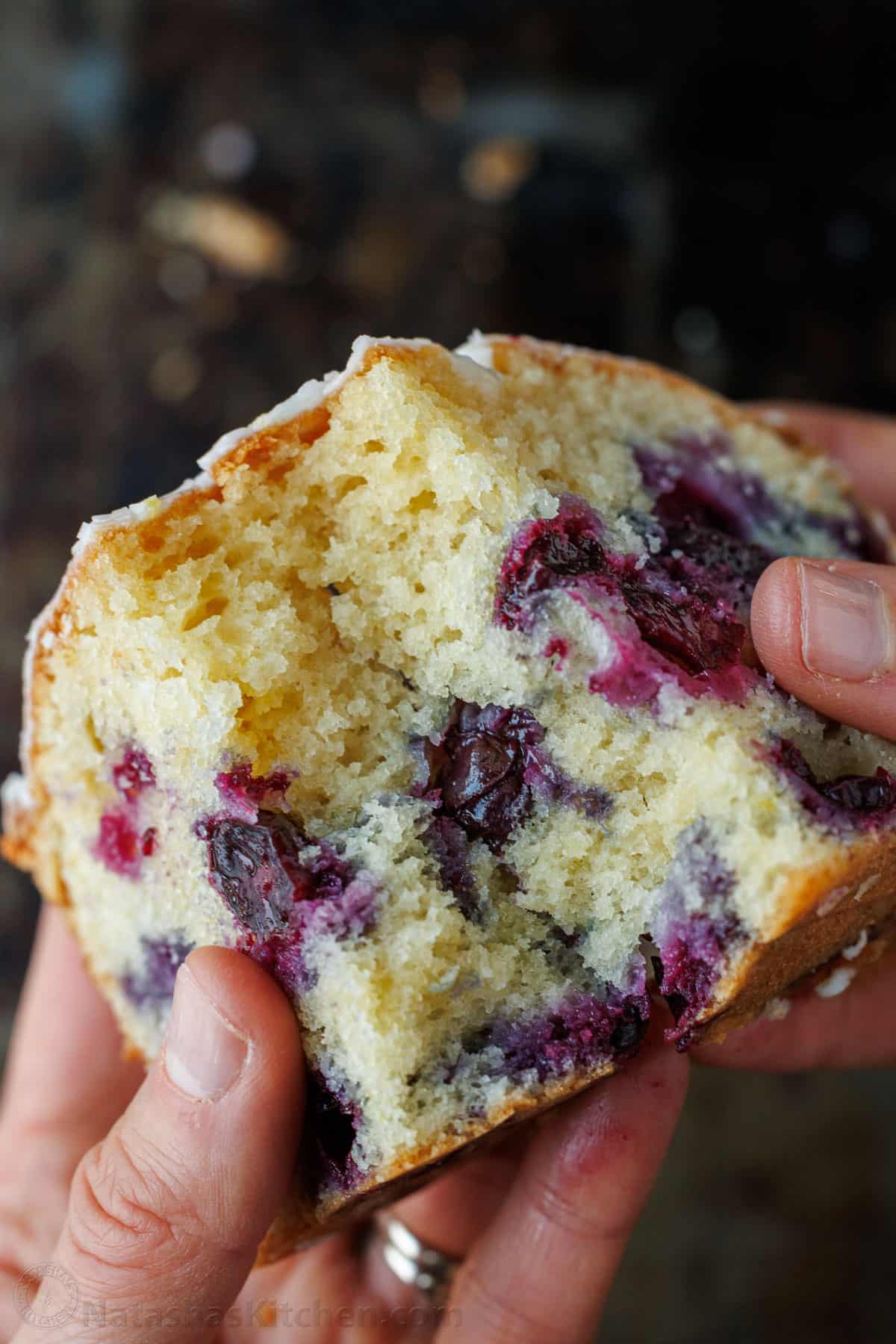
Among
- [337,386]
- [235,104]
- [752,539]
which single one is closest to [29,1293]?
[337,386]

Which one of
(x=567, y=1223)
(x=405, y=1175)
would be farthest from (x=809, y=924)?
(x=567, y=1223)

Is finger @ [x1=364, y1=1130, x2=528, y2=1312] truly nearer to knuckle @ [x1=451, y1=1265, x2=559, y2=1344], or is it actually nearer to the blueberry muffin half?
knuckle @ [x1=451, y1=1265, x2=559, y2=1344]

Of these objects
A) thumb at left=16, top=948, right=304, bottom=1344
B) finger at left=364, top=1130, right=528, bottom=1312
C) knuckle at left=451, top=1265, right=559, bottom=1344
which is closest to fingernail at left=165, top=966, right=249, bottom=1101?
thumb at left=16, top=948, right=304, bottom=1344

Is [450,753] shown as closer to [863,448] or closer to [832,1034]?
[832,1034]

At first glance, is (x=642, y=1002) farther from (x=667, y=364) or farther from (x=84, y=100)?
(x=84, y=100)

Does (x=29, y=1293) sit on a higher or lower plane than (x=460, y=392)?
lower

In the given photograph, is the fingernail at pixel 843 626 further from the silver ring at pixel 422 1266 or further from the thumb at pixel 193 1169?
the silver ring at pixel 422 1266
